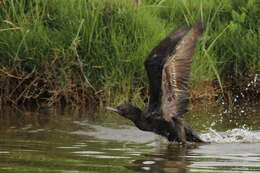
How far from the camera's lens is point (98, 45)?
10.5 m

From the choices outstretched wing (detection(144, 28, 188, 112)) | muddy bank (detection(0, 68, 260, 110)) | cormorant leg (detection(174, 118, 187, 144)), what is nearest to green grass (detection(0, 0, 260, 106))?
muddy bank (detection(0, 68, 260, 110))

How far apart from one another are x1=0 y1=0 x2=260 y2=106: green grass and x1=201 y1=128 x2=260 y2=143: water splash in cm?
153

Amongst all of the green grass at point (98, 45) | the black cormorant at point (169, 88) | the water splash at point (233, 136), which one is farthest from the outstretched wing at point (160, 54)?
the green grass at point (98, 45)

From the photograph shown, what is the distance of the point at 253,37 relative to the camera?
11422 millimetres

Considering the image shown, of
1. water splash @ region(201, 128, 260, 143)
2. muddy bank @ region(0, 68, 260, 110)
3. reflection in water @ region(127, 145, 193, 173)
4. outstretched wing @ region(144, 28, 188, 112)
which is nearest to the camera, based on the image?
reflection in water @ region(127, 145, 193, 173)

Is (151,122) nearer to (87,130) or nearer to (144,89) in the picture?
(87,130)

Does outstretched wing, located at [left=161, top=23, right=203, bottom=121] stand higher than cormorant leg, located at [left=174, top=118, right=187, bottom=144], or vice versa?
Result: outstretched wing, located at [left=161, top=23, right=203, bottom=121]

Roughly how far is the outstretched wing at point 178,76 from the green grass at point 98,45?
169cm

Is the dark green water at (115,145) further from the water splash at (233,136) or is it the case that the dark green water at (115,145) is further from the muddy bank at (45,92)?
the muddy bank at (45,92)

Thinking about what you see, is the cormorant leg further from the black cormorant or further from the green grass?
the green grass

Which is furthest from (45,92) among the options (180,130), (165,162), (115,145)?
(165,162)

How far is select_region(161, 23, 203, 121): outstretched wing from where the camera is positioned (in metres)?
8.24

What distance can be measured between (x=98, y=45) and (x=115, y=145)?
248cm

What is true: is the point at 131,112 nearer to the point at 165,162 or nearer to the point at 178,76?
the point at 178,76
